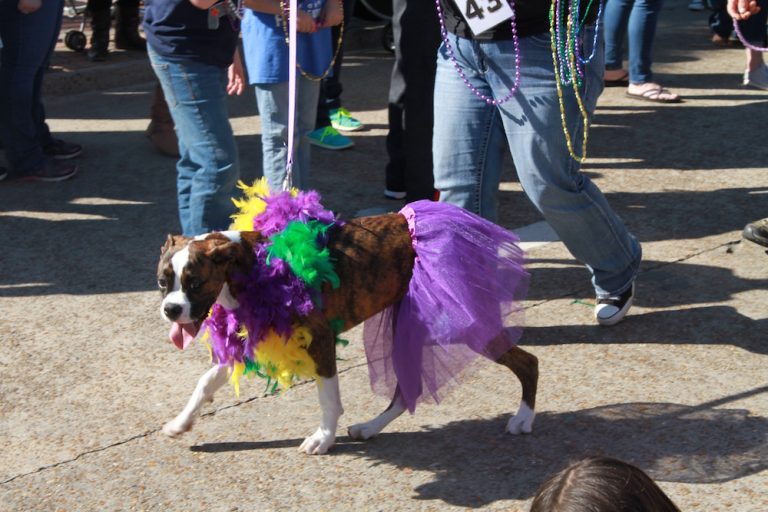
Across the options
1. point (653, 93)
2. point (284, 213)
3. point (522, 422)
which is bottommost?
point (522, 422)

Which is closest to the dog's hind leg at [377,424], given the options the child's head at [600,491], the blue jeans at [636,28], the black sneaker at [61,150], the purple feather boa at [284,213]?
the purple feather boa at [284,213]

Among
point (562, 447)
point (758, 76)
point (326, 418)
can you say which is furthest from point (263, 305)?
point (758, 76)

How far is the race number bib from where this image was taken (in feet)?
12.7

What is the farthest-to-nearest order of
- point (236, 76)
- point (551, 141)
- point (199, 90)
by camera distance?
point (236, 76) < point (199, 90) < point (551, 141)

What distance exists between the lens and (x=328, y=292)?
3.47 metres

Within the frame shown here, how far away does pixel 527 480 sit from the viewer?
3535mm

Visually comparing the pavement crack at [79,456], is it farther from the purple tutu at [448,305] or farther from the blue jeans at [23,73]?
the blue jeans at [23,73]

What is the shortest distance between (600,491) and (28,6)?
5.25m

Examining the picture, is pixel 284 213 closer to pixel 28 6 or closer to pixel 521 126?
pixel 521 126

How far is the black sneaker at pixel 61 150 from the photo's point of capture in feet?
22.7

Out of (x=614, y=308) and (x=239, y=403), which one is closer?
(x=239, y=403)

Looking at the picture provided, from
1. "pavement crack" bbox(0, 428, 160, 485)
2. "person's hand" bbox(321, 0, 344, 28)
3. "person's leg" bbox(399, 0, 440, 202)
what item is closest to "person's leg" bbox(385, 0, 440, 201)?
"person's leg" bbox(399, 0, 440, 202)

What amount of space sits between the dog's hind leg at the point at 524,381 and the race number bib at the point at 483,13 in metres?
1.18

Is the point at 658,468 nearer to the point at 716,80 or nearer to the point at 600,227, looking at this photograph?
the point at 600,227
